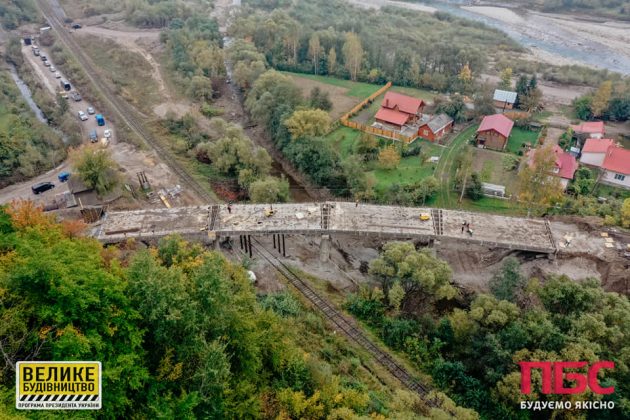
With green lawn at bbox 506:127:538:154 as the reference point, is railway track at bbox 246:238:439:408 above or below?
below

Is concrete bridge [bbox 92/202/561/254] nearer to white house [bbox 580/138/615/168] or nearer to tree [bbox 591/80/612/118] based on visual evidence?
white house [bbox 580/138/615/168]

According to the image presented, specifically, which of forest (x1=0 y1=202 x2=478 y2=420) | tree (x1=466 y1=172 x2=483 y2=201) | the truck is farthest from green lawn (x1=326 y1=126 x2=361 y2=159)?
the truck

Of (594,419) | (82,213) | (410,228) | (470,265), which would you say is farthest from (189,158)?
(594,419)

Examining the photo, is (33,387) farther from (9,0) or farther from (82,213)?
(9,0)

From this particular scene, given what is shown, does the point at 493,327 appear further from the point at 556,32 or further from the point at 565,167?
the point at 556,32

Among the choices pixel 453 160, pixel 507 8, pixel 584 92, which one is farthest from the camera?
pixel 507 8

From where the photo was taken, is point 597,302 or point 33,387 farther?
point 597,302

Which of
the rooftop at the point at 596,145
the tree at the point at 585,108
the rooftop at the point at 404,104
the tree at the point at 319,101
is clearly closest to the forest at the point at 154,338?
the rooftop at the point at 596,145
